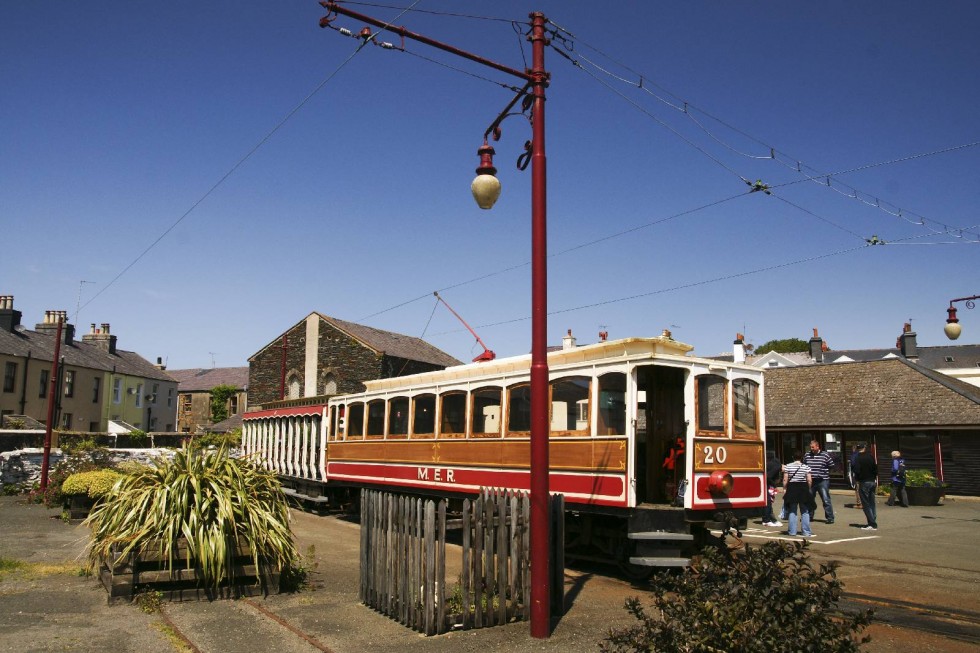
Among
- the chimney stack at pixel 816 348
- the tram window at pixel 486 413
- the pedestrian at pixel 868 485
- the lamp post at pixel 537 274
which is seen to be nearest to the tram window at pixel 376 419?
the tram window at pixel 486 413

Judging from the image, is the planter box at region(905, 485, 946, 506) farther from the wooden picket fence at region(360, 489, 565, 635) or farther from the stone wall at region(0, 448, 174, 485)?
the stone wall at region(0, 448, 174, 485)

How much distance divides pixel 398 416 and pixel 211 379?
200 feet

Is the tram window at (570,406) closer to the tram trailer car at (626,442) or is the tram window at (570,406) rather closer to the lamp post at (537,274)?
the tram trailer car at (626,442)

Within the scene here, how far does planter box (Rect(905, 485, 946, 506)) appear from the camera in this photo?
21.7 meters

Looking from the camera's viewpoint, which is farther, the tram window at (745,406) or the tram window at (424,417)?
the tram window at (424,417)

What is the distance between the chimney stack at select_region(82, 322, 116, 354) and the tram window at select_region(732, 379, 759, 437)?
52.4 m

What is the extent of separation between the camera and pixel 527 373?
11711 mm

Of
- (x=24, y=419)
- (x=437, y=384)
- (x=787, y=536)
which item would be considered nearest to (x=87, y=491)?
(x=437, y=384)

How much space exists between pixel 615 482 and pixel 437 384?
5014mm

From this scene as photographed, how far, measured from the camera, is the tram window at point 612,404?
10.1 m

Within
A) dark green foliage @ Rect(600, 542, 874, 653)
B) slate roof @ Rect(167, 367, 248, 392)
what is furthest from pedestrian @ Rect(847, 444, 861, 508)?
slate roof @ Rect(167, 367, 248, 392)

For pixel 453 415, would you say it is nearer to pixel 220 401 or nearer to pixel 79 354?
pixel 79 354

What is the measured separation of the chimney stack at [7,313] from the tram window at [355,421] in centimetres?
3331

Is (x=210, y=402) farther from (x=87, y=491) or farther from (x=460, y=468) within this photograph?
(x=460, y=468)
